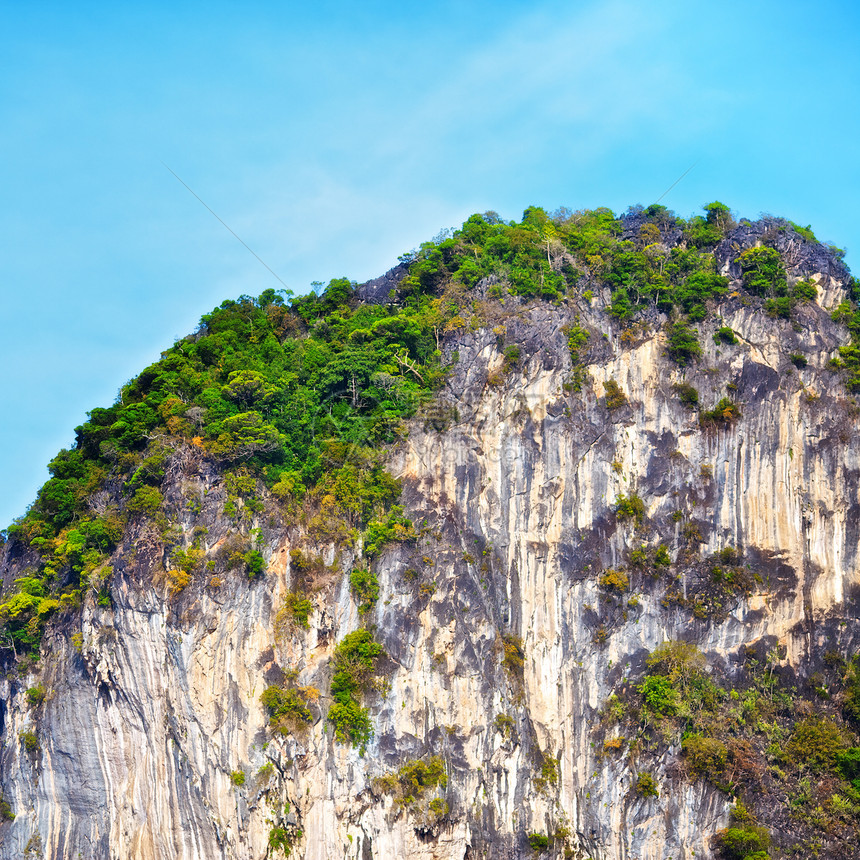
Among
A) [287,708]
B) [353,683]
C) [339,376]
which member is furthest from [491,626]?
[339,376]

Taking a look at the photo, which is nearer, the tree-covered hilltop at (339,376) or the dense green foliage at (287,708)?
the dense green foliage at (287,708)

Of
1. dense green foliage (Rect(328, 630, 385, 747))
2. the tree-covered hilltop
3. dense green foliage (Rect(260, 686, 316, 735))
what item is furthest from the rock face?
the tree-covered hilltop

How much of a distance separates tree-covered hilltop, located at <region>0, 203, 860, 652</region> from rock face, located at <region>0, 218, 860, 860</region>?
806 millimetres

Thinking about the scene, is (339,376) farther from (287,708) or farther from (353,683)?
(287,708)

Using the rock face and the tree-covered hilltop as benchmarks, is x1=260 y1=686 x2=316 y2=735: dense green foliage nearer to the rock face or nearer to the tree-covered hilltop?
the rock face

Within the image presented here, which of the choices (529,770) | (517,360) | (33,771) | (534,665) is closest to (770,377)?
Result: (517,360)

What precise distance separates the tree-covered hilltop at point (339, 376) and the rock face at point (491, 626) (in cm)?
81

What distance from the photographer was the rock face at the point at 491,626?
86.0 feet

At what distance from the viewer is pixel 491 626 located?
92.6 ft

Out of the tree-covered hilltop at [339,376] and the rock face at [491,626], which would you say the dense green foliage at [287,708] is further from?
the tree-covered hilltop at [339,376]

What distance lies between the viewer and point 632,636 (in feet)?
94.0

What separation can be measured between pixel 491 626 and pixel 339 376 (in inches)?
404

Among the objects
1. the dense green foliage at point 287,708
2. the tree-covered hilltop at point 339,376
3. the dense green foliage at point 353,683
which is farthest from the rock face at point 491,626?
the tree-covered hilltop at point 339,376

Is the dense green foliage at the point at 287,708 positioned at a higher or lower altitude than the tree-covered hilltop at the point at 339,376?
lower
